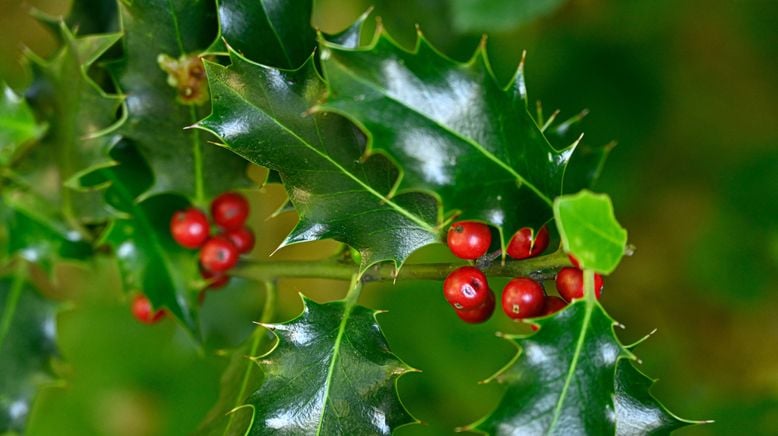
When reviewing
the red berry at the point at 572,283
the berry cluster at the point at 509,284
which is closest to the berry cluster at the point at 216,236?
the berry cluster at the point at 509,284

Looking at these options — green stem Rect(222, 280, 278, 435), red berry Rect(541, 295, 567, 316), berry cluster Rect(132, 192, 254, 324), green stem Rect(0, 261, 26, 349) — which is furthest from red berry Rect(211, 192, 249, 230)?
red berry Rect(541, 295, 567, 316)

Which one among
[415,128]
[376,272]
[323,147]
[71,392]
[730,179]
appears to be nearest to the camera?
[415,128]

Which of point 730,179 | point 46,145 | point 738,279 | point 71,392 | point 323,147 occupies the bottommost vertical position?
point 71,392

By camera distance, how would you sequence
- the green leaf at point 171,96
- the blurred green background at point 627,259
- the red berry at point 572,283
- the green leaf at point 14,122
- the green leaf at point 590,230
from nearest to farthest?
the green leaf at point 590,230, the red berry at point 572,283, the green leaf at point 171,96, the green leaf at point 14,122, the blurred green background at point 627,259

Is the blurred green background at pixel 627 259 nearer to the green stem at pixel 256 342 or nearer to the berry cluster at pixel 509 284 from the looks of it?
the green stem at pixel 256 342

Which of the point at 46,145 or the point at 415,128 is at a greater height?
the point at 415,128

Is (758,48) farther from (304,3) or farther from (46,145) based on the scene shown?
(46,145)

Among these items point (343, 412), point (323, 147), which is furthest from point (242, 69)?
point (343, 412)
